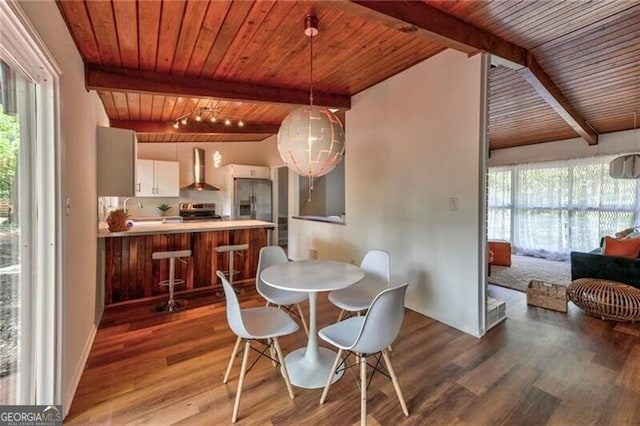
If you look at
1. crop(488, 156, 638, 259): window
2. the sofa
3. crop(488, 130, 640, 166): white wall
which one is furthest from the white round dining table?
crop(488, 130, 640, 166): white wall

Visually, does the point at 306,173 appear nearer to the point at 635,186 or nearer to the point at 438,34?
the point at 438,34

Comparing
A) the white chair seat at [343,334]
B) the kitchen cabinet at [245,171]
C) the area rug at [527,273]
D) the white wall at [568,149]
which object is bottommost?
the area rug at [527,273]

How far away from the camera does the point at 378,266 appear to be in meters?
2.75

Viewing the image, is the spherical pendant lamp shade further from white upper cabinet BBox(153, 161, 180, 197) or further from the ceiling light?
white upper cabinet BBox(153, 161, 180, 197)

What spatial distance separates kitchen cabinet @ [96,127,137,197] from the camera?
123 inches

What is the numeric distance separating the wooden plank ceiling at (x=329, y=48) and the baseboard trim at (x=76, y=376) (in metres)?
2.36

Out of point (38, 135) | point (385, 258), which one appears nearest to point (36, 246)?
point (38, 135)

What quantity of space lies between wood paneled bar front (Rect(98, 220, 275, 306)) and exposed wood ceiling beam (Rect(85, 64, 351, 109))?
167cm

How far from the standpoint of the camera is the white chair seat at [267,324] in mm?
1847

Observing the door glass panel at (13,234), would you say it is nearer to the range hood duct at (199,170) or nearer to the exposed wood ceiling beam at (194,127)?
the exposed wood ceiling beam at (194,127)

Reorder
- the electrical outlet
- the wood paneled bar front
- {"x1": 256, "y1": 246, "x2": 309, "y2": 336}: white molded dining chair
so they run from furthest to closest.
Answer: the electrical outlet
the wood paneled bar front
{"x1": 256, "y1": 246, "x2": 309, "y2": 336}: white molded dining chair

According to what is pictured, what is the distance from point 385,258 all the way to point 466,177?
1101mm

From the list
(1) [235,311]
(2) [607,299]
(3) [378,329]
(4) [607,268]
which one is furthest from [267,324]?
(4) [607,268]

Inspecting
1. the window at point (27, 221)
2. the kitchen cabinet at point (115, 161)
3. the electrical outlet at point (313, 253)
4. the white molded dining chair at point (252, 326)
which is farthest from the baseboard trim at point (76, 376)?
the electrical outlet at point (313, 253)
